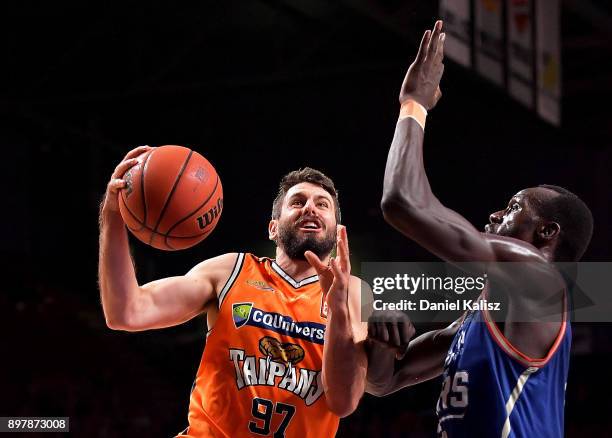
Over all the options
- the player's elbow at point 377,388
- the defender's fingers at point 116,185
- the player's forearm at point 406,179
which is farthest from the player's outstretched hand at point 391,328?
the defender's fingers at point 116,185

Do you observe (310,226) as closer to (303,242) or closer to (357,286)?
(303,242)

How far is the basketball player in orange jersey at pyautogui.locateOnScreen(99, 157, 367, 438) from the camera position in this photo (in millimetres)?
3516

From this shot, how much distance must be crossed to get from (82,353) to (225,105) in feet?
14.8

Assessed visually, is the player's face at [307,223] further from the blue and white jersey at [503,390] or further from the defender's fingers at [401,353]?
the blue and white jersey at [503,390]

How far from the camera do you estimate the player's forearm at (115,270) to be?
3569 millimetres

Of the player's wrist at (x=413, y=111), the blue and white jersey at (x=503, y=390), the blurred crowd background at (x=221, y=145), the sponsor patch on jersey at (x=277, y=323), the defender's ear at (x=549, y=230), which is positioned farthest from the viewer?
the blurred crowd background at (x=221, y=145)

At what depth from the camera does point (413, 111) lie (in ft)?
8.98

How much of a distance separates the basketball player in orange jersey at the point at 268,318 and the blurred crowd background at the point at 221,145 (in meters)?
5.88

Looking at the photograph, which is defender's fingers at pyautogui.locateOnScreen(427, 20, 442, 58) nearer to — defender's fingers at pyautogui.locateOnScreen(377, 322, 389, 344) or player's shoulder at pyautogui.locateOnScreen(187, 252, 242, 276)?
defender's fingers at pyautogui.locateOnScreen(377, 322, 389, 344)

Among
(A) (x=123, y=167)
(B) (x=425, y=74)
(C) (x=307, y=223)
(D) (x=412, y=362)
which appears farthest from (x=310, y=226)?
(B) (x=425, y=74)

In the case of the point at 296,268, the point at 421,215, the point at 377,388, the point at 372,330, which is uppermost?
the point at 296,268

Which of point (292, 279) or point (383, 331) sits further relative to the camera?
point (292, 279)

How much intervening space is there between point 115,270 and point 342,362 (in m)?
0.98

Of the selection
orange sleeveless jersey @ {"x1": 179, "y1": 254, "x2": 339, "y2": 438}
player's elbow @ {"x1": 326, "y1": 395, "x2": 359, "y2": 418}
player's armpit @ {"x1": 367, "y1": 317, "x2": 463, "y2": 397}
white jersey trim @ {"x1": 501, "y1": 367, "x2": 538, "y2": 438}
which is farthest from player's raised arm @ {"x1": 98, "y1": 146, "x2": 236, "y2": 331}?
white jersey trim @ {"x1": 501, "y1": 367, "x2": 538, "y2": 438}
